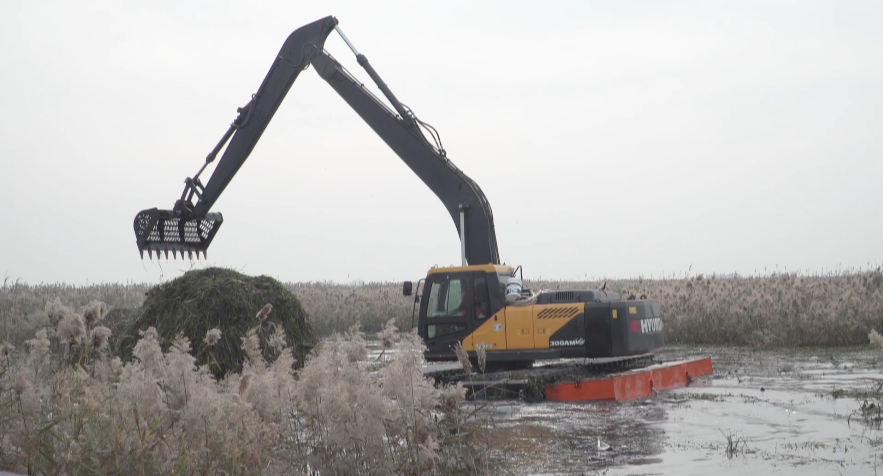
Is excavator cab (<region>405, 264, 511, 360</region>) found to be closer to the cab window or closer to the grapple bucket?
the cab window

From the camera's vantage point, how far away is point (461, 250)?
15047 mm

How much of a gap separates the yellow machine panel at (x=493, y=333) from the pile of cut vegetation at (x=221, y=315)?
2.37m

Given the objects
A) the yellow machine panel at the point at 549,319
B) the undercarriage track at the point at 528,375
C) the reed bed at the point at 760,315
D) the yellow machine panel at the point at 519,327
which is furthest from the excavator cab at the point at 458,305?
the reed bed at the point at 760,315

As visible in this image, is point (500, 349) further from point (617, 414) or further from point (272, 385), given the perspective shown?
point (272, 385)

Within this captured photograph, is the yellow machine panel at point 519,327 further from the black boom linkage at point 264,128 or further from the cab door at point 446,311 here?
the black boom linkage at point 264,128

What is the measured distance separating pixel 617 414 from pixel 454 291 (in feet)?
11.5

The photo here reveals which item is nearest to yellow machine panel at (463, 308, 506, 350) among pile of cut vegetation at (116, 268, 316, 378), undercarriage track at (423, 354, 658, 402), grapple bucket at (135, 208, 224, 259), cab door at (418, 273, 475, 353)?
cab door at (418, 273, 475, 353)

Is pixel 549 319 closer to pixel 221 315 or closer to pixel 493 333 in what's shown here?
pixel 493 333

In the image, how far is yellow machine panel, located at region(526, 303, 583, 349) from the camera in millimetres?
13344

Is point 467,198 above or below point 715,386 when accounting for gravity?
above

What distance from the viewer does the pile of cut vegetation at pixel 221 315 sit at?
12125 mm

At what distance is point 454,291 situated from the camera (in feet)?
46.0

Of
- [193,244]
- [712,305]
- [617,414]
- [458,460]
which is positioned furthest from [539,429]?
[712,305]

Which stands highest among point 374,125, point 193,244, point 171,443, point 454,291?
point 374,125
